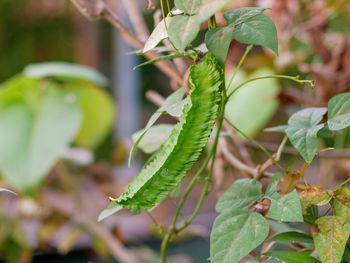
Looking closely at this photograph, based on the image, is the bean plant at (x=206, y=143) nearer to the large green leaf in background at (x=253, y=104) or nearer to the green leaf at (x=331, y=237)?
the green leaf at (x=331, y=237)

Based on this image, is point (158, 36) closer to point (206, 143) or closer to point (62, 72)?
point (206, 143)

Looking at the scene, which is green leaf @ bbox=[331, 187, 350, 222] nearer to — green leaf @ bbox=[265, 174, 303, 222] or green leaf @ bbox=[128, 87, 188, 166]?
green leaf @ bbox=[265, 174, 303, 222]

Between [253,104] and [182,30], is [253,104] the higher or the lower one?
the lower one

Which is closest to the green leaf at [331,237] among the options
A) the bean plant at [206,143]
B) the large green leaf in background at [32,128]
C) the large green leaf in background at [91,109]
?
the bean plant at [206,143]

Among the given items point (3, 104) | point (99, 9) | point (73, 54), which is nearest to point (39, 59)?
point (73, 54)

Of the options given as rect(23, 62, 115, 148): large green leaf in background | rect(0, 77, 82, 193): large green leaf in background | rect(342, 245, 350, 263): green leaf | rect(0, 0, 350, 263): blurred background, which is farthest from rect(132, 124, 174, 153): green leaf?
rect(23, 62, 115, 148): large green leaf in background

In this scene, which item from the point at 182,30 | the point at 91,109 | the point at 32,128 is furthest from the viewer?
the point at 91,109

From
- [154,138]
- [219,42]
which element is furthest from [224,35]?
[154,138]
